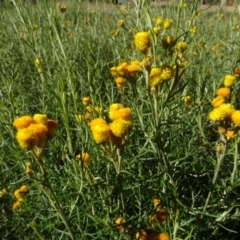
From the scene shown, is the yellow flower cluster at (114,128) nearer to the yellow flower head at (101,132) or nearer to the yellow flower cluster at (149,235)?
the yellow flower head at (101,132)

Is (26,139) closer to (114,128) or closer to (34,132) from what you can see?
(34,132)

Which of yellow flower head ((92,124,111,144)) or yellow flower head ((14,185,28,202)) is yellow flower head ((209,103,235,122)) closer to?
yellow flower head ((92,124,111,144))

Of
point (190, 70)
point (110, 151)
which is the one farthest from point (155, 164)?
point (190, 70)

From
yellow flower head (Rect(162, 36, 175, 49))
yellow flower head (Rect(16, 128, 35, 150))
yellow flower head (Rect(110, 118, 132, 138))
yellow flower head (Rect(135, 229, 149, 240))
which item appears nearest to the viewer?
yellow flower head (Rect(16, 128, 35, 150))

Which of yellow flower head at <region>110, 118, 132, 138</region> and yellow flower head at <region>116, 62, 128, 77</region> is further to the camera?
A: yellow flower head at <region>116, 62, 128, 77</region>

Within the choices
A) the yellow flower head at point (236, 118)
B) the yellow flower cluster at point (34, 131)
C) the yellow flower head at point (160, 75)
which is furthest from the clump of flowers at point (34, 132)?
the yellow flower head at point (236, 118)

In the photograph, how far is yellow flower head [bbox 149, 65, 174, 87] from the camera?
1.15 m

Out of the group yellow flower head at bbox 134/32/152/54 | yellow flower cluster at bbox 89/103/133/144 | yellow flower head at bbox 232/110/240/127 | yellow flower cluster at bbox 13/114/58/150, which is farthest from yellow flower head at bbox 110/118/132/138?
yellow flower head at bbox 232/110/240/127

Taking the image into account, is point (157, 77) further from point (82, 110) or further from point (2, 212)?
point (2, 212)

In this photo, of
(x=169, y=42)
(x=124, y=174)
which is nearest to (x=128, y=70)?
(x=169, y=42)

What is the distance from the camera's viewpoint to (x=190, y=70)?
10.8ft

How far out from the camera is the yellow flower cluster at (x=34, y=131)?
95 cm

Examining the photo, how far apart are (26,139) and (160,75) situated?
45 centimetres

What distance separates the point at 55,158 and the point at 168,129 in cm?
53
